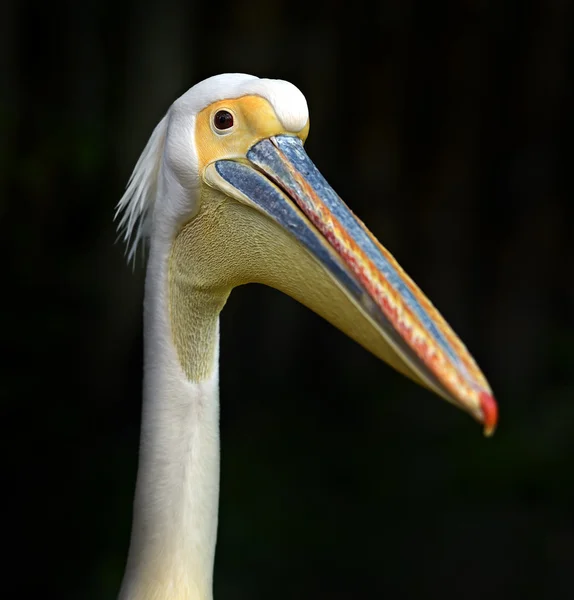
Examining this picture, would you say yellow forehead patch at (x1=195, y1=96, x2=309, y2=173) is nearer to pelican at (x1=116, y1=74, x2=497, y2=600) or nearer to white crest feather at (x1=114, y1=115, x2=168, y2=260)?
pelican at (x1=116, y1=74, x2=497, y2=600)

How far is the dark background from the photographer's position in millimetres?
4316

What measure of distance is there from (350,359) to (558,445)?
143 cm

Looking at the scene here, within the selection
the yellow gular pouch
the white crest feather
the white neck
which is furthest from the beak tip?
the white crest feather

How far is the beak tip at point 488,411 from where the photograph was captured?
5.22 ft

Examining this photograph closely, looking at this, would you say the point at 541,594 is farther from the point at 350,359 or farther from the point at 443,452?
the point at 350,359

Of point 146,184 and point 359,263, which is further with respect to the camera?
point 146,184

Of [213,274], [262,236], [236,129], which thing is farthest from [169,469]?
[236,129]

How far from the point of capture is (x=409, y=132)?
605 cm

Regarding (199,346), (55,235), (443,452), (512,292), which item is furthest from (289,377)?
(199,346)

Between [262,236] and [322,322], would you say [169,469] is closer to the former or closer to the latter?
[262,236]

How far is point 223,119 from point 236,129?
0.03 meters

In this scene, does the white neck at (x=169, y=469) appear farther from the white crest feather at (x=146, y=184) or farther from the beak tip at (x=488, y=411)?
the beak tip at (x=488, y=411)

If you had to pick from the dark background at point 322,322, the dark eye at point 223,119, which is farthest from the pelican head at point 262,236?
the dark background at point 322,322

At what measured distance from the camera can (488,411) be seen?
1598 millimetres
